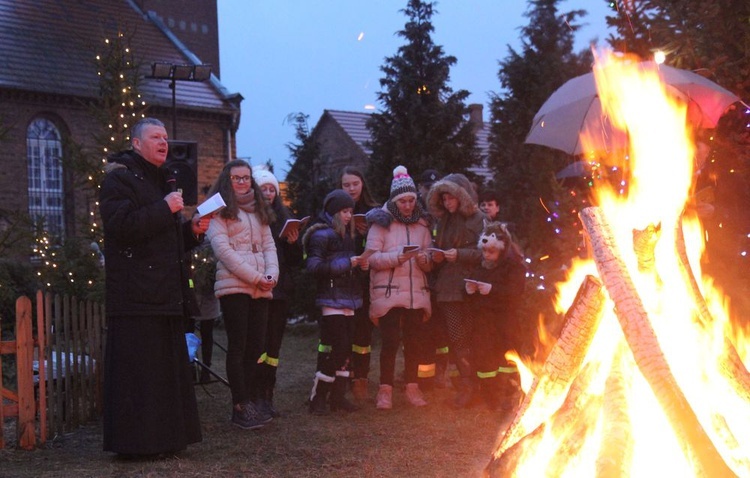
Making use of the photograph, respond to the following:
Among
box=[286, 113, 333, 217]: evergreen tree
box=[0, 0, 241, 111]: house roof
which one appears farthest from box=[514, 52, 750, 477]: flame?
box=[0, 0, 241, 111]: house roof

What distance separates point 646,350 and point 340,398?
428cm

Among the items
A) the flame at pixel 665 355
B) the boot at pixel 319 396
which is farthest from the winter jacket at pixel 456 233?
the flame at pixel 665 355

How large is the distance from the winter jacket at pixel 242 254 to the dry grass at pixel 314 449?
1161 mm

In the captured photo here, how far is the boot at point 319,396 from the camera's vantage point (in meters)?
7.24

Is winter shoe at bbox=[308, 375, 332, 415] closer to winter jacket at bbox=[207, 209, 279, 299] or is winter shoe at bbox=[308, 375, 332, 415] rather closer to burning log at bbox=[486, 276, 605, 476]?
winter jacket at bbox=[207, 209, 279, 299]

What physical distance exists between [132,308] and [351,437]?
193 centimetres

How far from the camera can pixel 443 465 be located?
523cm

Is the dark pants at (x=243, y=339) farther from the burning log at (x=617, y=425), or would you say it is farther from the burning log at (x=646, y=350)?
the burning log at (x=617, y=425)

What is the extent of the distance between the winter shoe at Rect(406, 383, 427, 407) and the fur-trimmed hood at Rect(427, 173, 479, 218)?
1612 mm

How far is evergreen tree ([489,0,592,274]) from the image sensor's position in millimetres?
15500

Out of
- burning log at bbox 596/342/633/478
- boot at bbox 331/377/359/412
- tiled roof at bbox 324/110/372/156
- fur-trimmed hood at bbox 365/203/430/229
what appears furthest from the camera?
tiled roof at bbox 324/110/372/156

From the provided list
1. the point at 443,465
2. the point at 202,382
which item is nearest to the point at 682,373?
the point at 443,465

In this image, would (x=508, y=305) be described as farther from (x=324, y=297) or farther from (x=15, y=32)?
(x=15, y=32)

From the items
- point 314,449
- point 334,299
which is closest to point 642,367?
point 314,449
